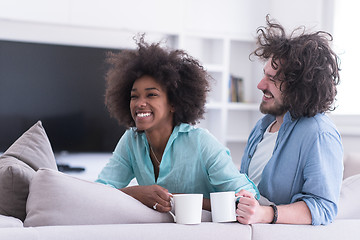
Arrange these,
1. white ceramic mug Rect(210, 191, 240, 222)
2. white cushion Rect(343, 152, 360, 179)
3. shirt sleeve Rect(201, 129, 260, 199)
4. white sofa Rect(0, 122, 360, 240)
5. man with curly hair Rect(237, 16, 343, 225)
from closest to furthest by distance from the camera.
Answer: white sofa Rect(0, 122, 360, 240)
white ceramic mug Rect(210, 191, 240, 222)
man with curly hair Rect(237, 16, 343, 225)
shirt sleeve Rect(201, 129, 260, 199)
white cushion Rect(343, 152, 360, 179)

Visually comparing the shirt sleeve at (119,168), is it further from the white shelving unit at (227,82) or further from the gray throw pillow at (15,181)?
the white shelving unit at (227,82)

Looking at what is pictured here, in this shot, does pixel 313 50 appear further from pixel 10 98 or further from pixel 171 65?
pixel 10 98

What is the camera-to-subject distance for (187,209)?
1.27 metres

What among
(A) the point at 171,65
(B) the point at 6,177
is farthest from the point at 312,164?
(B) the point at 6,177

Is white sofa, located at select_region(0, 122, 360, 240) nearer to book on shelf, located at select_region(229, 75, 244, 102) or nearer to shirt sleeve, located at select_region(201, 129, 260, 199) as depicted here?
shirt sleeve, located at select_region(201, 129, 260, 199)

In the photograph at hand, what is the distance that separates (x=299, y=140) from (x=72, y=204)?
791mm

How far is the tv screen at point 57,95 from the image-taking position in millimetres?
4082

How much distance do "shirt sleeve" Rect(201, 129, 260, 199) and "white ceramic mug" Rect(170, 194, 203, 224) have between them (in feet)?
0.94

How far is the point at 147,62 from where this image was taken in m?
1.79

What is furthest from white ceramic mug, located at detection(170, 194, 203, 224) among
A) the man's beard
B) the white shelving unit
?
the white shelving unit

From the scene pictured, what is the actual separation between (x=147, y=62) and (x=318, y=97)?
61 cm

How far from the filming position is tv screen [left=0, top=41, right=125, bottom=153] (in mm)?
4082

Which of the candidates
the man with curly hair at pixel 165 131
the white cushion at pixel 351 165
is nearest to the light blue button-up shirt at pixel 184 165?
the man with curly hair at pixel 165 131

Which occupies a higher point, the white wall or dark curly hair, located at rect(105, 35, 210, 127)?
the white wall
